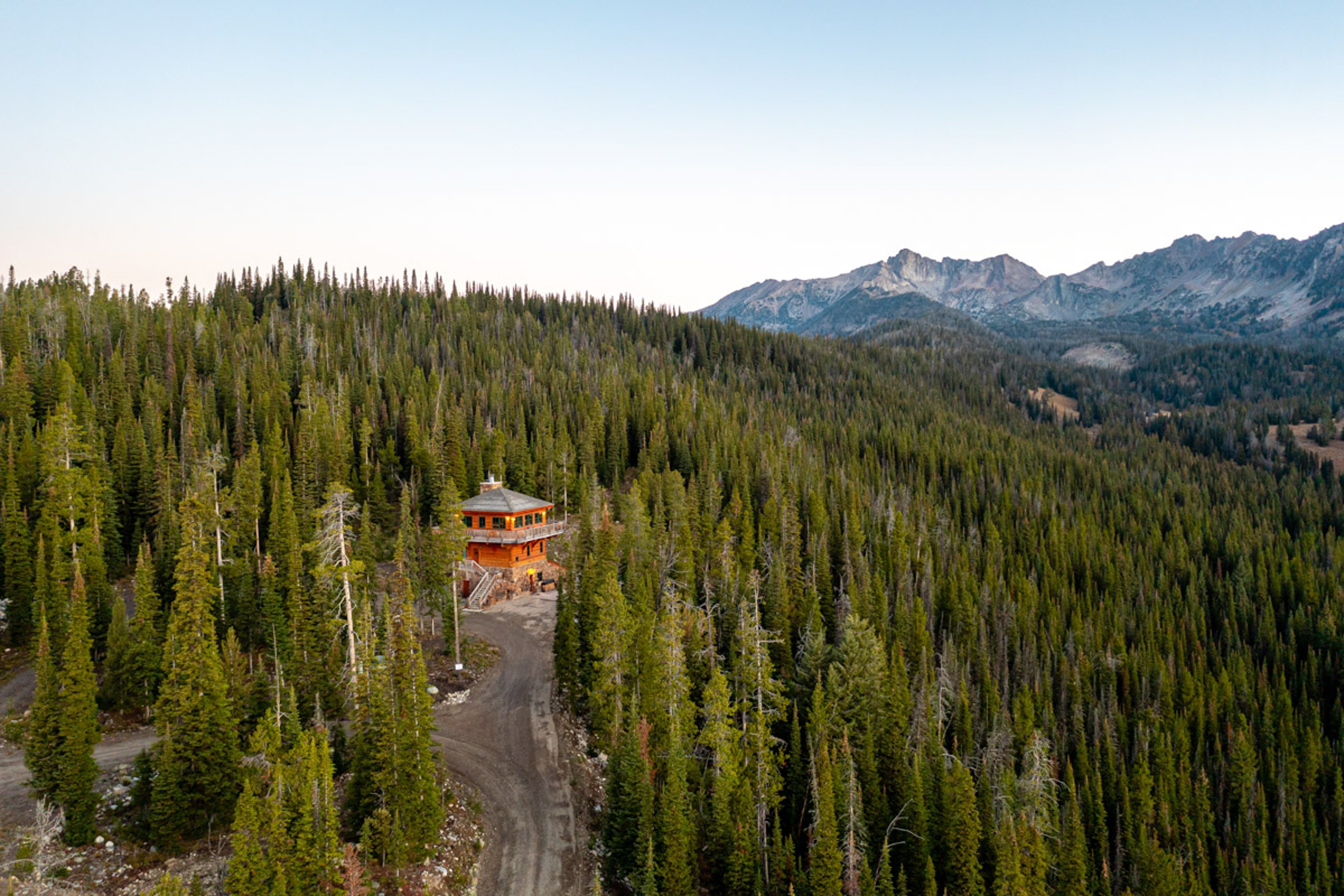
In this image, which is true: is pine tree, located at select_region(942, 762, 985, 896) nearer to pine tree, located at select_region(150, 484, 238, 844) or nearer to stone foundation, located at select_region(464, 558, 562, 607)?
stone foundation, located at select_region(464, 558, 562, 607)

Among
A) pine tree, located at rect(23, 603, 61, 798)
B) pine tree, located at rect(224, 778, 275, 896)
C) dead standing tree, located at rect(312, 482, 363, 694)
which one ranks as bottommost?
pine tree, located at rect(224, 778, 275, 896)

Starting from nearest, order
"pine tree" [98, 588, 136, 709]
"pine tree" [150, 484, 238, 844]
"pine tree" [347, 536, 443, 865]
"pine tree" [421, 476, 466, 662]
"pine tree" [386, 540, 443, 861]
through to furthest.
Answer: "pine tree" [347, 536, 443, 865] → "pine tree" [150, 484, 238, 844] → "pine tree" [386, 540, 443, 861] → "pine tree" [98, 588, 136, 709] → "pine tree" [421, 476, 466, 662]

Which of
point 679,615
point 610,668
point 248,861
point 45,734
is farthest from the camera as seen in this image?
point 679,615

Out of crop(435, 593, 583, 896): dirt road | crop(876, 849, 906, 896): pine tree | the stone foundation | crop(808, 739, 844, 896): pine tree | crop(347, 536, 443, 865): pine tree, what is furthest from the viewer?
the stone foundation

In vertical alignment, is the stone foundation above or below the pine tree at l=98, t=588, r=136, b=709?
below

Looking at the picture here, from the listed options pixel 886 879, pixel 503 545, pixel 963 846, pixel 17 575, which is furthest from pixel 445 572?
pixel 963 846

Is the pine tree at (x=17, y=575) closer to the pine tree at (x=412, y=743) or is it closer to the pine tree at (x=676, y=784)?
the pine tree at (x=412, y=743)

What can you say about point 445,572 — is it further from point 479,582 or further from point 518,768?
point 518,768

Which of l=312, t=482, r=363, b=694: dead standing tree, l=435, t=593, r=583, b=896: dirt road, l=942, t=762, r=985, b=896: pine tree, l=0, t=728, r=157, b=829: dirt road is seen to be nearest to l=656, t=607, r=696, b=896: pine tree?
l=435, t=593, r=583, b=896: dirt road

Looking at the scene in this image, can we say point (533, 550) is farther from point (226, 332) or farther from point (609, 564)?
point (226, 332)
